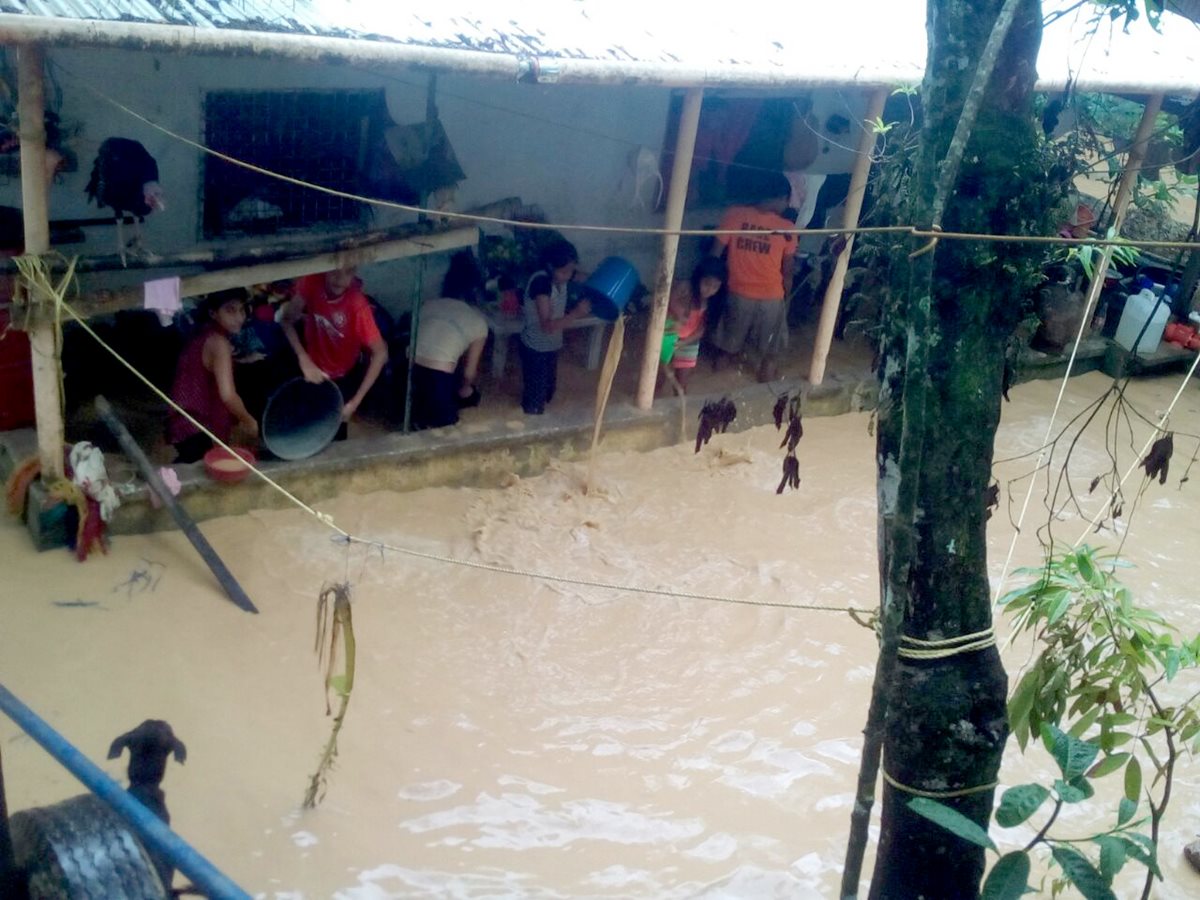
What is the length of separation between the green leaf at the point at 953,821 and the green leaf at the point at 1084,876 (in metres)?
0.16

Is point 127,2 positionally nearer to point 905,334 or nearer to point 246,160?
point 246,160

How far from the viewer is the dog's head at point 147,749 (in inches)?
147

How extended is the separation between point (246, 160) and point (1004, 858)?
6611 mm

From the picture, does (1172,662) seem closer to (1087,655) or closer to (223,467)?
(1087,655)

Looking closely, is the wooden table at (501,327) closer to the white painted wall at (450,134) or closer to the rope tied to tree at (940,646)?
the white painted wall at (450,134)

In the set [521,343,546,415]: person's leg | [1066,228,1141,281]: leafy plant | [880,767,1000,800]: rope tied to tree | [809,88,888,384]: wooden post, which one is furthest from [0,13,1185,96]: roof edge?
[880,767,1000,800]: rope tied to tree

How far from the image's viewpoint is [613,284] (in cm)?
810

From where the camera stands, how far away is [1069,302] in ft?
35.3

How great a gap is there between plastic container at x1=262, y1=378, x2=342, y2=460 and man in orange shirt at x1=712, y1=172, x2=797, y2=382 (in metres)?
3.31

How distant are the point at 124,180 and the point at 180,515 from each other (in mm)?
2101

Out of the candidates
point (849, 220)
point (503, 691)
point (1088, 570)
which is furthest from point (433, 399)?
point (1088, 570)

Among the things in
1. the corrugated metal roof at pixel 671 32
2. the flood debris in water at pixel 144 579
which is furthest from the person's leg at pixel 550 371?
the flood debris in water at pixel 144 579

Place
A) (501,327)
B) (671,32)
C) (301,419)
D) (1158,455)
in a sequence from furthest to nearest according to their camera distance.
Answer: (501,327)
(671,32)
(301,419)
(1158,455)

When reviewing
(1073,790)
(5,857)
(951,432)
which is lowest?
(5,857)
